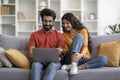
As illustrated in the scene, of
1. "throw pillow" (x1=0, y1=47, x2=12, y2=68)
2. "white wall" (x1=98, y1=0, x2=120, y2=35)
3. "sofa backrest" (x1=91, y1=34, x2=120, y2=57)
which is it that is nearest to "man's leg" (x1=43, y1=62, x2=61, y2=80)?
"throw pillow" (x1=0, y1=47, x2=12, y2=68)

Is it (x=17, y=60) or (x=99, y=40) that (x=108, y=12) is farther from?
(x=17, y=60)

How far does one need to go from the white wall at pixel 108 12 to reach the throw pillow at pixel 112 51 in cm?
264

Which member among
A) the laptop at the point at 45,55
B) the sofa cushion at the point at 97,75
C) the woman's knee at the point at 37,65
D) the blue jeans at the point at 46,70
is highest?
the laptop at the point at 45,55

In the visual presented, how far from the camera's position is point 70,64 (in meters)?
2.76

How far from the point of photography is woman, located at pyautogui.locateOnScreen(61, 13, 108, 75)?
107 inches

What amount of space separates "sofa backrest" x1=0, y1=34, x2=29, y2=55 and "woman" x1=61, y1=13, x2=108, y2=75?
561 millimetres

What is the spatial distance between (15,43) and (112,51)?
1284 mm

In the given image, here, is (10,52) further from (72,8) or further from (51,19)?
(72,8)

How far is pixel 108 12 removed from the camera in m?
5.64

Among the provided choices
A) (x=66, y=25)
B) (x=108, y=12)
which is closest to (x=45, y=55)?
(x=66, y=25)

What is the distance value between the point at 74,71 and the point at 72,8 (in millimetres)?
3335

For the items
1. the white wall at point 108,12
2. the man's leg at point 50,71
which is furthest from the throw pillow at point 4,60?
the white wall at point 108,12

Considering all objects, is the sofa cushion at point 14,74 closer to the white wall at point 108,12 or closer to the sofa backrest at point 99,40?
the sofa backrest at point 99,40

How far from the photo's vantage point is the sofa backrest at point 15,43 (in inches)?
122
